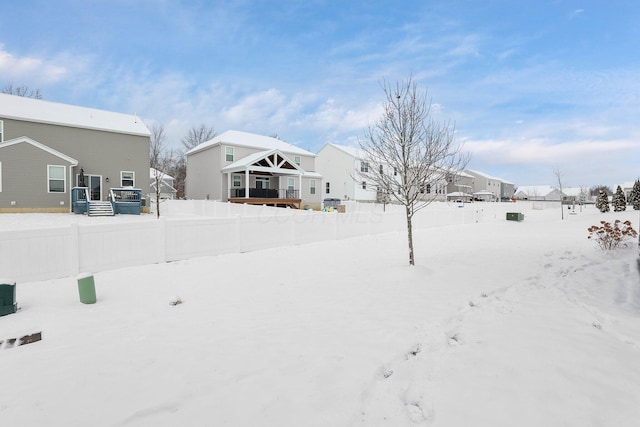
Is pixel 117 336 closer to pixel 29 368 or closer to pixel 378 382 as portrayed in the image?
pixel 29 368

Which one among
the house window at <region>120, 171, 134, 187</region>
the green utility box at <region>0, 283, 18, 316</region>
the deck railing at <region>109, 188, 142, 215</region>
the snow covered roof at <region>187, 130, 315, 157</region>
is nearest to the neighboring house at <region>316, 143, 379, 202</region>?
the snow covered roof at <region>187, 130, 315, 157</region>

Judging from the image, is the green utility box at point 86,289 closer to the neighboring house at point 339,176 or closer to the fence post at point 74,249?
the fence post at point 74,249

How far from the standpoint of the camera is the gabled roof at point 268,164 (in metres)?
24.8

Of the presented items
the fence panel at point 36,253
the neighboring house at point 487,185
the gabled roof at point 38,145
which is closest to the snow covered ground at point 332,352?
the fence panel at point 36,253

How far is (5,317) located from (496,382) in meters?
7.52

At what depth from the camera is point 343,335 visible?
448 centimetres

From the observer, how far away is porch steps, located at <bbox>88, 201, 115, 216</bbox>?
18.0 meters

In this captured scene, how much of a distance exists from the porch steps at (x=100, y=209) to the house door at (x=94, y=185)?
1884mm

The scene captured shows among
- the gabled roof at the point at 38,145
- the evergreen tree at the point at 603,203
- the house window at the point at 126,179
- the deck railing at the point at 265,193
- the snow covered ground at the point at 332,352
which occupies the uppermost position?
the gabled roof at the point at 38,145

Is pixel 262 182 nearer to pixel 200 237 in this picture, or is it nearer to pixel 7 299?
pixel 200 237

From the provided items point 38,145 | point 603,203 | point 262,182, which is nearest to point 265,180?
point 262,182

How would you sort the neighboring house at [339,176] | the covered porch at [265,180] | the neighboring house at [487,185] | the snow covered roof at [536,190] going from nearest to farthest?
the covered porch at [265,180]
the neighboring house at [339,176]
the neighboring house at [487,185]
the snow covered roof at [536,190]

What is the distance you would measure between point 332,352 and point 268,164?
2506cm

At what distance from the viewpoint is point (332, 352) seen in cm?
396
